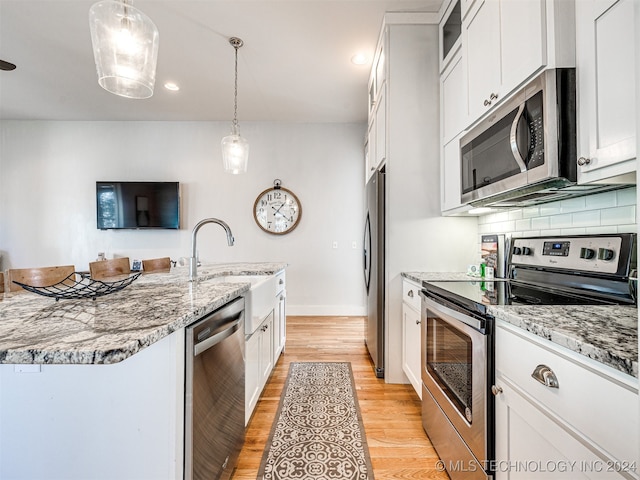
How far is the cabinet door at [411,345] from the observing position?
1.86m

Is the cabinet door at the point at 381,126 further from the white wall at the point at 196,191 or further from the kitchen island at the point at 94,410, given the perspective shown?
the kitchen island at the point at 94,410

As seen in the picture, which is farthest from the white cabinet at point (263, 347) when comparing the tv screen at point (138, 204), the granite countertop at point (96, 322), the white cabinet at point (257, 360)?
the tv screen at point (138, 204)

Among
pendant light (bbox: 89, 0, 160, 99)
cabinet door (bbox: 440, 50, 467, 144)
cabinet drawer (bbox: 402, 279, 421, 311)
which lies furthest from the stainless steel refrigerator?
pendant light (bbox: 89, 0, 160, 99)

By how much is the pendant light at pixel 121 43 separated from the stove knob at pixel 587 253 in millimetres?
2217

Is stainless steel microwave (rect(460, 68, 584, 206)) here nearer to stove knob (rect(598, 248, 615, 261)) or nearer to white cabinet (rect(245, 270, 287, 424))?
stove knob (rect(598, 248, 615, 261))

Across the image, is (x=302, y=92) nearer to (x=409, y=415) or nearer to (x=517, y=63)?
(x=517, y=63)

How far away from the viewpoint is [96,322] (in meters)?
0.75

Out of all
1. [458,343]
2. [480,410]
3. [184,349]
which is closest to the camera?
[184,349]

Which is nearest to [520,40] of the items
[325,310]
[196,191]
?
[325,310]

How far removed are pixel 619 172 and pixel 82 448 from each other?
1779 mm

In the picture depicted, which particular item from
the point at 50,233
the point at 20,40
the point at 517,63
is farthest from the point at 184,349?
the point at 50,233

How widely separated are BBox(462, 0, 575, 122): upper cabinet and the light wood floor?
1.82 m

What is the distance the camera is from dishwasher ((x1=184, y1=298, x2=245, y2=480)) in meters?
0.89

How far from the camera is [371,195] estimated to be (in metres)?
2.54
